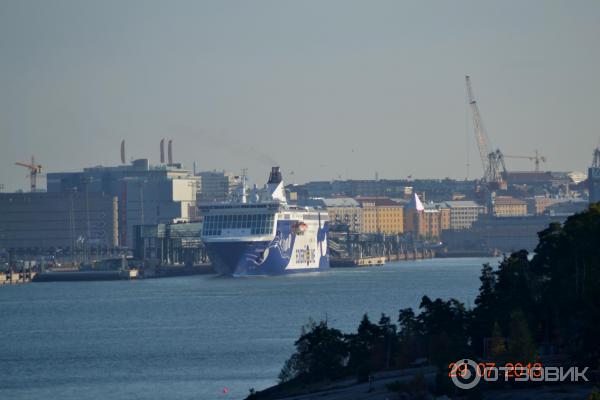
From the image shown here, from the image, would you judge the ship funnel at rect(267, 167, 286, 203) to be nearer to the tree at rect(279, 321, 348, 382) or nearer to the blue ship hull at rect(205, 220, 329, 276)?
the blue ship hull at rect(205, 220, 329, 276)

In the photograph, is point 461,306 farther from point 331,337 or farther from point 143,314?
point 143,314

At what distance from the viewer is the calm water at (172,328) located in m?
62.5

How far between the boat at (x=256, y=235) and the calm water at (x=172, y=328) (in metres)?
3.66

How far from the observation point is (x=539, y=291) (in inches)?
2404

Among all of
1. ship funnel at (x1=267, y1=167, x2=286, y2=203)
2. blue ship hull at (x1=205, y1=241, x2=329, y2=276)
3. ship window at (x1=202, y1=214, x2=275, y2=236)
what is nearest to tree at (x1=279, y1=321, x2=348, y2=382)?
blue ship hull at (x1=205, y1=241, x2=329, y2=276)

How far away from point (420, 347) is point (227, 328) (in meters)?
26.6

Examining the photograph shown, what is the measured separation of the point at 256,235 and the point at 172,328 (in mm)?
59525

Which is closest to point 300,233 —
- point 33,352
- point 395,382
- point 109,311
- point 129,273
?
point 129,273

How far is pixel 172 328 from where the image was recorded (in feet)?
284

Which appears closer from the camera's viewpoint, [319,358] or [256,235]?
[319,358]
